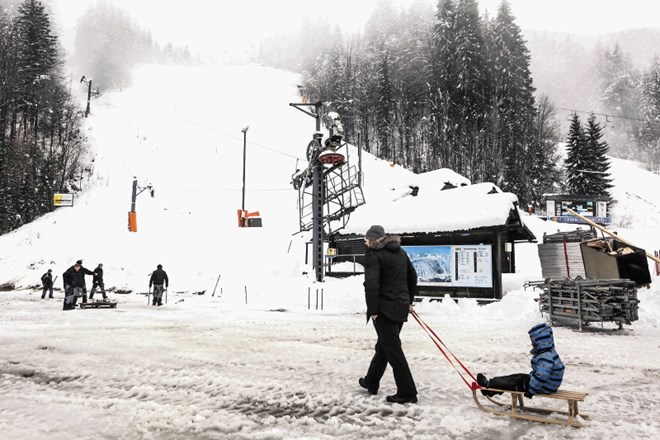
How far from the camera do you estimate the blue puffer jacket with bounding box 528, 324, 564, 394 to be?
12.8ft

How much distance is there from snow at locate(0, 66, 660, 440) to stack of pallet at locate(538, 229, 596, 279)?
4.97 m

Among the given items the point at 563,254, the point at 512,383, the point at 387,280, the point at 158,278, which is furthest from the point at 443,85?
the point at 512,383

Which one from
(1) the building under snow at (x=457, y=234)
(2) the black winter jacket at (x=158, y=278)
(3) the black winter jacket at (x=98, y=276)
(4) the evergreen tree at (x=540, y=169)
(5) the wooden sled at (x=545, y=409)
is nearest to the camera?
(5) the wooden sled at (x=545, y=409)

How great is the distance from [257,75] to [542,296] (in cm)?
7966

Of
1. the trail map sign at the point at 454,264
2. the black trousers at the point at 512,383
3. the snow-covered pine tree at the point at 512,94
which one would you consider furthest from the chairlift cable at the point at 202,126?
the black trousers at the point at 512,383

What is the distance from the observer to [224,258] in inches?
1010

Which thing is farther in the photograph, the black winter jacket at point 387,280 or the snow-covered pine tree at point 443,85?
the snow-covered pine tree at point 443,85

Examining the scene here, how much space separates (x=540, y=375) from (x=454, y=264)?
39.9 ft

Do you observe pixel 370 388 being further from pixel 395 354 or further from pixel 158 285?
pixel 158 285

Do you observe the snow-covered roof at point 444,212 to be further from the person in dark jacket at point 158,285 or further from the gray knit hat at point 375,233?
the gray knit hat at point 375,233

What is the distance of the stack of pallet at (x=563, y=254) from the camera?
61.8 ft

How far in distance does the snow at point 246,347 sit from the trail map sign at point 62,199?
3.02m

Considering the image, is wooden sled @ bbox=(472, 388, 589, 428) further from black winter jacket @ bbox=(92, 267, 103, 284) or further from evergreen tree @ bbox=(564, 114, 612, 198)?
evergreen tree @ bbox=(564, 114, 612, 198)

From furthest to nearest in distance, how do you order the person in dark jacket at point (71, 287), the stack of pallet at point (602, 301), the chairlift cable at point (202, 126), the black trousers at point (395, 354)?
1. the chairlift cable at point (202, 126)
2. the person in dark jacket at point (71, 287)
3. the stack of pallet at point (602, 301)
4. the black trousers at point (395, 354)
